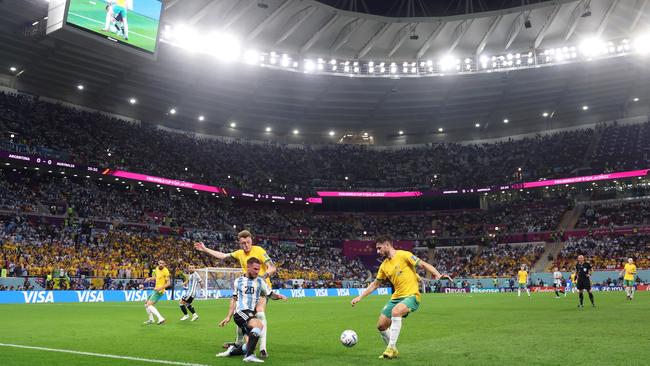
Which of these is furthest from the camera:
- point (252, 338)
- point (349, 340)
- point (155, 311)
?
point (155, 311)

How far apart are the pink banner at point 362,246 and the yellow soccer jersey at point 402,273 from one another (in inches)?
2312

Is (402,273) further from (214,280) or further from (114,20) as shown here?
(214,280)

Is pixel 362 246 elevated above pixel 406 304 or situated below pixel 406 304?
above

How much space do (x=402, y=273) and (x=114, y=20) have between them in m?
29.5

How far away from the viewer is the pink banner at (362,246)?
224ft

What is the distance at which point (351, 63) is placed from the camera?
56906mm

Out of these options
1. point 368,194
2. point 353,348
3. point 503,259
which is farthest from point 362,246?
point 353,348

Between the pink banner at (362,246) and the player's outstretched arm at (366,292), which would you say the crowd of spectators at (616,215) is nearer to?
the pink banner at (362,246)

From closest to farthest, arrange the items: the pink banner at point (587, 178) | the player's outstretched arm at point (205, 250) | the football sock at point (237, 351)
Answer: the football sock at point (237, 351) < the player's outstretched arm at point (205, 250) < the pink banner at point (587, 178)

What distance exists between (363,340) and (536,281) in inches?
1879

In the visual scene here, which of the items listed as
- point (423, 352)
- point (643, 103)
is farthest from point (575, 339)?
point (643, 103)

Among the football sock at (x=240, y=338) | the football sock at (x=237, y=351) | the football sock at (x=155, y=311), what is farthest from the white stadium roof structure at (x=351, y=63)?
the football sock at (x=237, y=351)

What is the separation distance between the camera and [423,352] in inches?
401

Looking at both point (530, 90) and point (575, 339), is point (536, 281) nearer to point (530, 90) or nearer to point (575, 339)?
point (530, 90)
